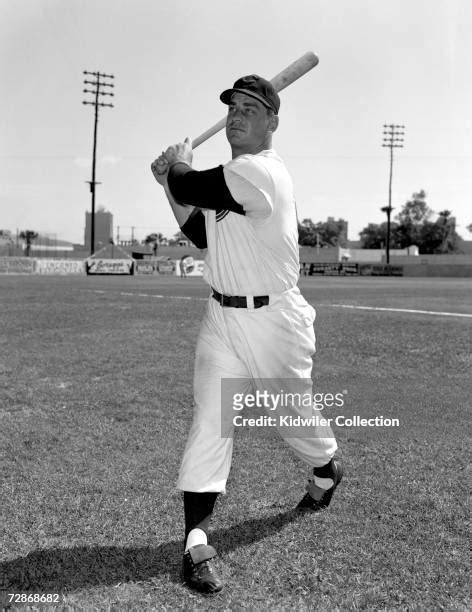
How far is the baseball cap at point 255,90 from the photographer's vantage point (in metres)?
2.88

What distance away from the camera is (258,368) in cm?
287

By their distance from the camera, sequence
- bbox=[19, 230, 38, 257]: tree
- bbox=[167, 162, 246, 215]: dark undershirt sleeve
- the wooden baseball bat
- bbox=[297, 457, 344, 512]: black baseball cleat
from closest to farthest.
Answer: bbox=[167, 162, 246, 215]: dark undershirt sleeve → bbox=[297, 457, 344, 512]: black baseball cleat → the wooden baseball bat → bbox=[19, 230, 38, 257]: tree

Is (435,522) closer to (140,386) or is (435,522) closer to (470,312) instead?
(140,386)

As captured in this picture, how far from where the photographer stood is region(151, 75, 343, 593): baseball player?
8.79ft

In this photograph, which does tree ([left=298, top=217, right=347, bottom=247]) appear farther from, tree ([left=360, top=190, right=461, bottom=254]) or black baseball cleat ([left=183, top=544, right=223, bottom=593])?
black baseball cleat ([left=183, top=544, right=223, bottom=593])

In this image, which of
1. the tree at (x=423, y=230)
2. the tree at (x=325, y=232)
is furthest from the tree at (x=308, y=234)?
the tree at (x=423, y=230)

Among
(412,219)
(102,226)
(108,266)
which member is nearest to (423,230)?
(412,219)

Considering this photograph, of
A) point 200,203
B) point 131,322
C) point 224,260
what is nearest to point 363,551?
point 224,260

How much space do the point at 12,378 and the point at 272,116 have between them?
494 centimetres

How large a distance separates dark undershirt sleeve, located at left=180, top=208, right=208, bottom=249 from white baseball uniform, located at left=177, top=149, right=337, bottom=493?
0.46ft

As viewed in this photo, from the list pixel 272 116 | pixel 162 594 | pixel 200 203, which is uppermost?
pixel 272 116

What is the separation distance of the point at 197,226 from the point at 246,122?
1.93 feet
